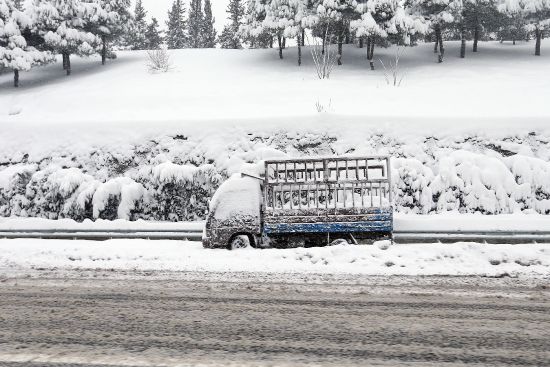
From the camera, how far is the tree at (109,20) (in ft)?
126

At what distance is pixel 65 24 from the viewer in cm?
3697

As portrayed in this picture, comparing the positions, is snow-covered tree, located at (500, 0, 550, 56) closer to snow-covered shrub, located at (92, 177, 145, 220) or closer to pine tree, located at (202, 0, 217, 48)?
snow-covered shrub, located at (92, 177, 145, 220)

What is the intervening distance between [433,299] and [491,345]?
5.66 ft

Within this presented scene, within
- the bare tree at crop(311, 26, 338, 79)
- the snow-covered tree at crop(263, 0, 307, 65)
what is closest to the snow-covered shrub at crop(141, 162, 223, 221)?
the bare tree at crop(311, 26, 338, 79)

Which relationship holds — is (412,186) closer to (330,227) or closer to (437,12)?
(330,227)

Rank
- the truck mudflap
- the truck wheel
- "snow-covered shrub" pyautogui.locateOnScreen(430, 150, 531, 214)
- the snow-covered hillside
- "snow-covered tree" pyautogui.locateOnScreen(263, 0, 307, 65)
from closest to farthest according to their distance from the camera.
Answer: the truck mudflap → the truck wheel → "snow-covered shrub" pyautogui.locateOnScreen(430, 150, 531, 214) → the snow-covered hillside → "snow-covered tree" pyautogui.locateOnScreen(263, 0, 307, 65)

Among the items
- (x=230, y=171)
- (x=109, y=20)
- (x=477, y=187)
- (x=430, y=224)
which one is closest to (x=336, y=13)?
(x=109, y=20)

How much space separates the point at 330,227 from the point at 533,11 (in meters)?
34.3

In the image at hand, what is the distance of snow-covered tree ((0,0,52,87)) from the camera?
34.5 m

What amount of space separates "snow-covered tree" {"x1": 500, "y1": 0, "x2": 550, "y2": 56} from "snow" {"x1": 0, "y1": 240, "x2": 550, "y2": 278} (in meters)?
32.1

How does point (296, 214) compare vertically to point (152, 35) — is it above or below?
below

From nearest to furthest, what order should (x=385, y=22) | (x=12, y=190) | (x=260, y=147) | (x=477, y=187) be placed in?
(x=477, y=187), (x=12, y=190), (x=260, y=147), (x=385, y=22)

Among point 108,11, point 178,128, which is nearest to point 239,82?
point 178,128

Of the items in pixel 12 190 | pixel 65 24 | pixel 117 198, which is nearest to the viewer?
pixel 117 198
